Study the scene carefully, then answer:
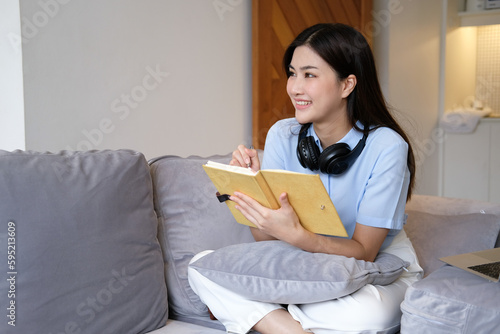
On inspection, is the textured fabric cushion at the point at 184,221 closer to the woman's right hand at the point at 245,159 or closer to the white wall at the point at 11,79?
the woman's right hand at the point at 245,159

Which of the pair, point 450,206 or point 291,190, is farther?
point 450,206

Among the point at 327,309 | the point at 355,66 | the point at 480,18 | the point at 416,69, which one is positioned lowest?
the point at 327,309

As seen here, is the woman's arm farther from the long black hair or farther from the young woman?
the long black hair

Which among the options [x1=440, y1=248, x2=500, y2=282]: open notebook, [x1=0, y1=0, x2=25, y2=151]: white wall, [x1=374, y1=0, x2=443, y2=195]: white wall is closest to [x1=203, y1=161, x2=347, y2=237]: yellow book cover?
[x1=440, y1=248, x2=500, y2=282]: open notebook

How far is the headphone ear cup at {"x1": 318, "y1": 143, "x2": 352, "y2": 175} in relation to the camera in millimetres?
1600

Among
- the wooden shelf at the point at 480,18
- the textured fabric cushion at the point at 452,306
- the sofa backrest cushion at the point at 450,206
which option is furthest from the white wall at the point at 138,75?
the wooden shelf at the point at 480,18

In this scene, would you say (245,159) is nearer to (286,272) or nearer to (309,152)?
(309,152)

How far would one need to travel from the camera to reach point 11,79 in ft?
6.66

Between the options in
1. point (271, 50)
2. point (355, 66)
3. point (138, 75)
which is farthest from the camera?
point (271, 50)

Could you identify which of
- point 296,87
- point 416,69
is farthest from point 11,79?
point 416,69

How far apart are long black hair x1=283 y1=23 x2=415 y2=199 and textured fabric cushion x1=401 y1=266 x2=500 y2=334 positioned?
21.0 inches

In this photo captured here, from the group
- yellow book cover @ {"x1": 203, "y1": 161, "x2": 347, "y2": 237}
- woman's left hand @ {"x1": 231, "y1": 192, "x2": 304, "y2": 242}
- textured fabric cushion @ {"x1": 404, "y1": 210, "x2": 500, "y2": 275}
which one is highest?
yellow book cover @ {"x1": 203, "y1": 161, "x2": 347, "y2": 237}

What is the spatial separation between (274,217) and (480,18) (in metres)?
4.12

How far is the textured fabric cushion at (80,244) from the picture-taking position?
127 cm
